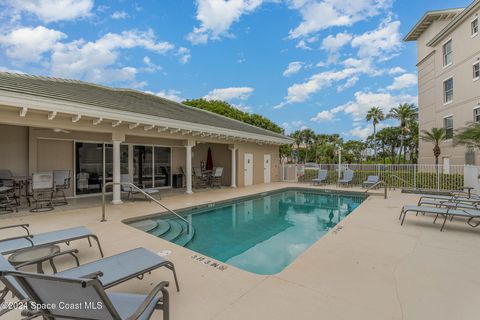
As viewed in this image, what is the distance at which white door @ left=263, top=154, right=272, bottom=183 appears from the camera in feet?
53.8

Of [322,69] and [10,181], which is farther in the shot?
[322,69]

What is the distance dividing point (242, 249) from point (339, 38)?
1791 cm

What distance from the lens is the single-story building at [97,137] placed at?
6566mm

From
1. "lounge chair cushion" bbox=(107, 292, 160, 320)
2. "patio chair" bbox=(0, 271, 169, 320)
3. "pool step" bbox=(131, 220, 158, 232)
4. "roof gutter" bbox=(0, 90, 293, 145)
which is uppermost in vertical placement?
"roof gutter" bbox=(0, 90, 293, 145)

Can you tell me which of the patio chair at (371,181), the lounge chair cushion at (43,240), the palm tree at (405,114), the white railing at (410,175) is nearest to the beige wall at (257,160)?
the white railing at (410,175)

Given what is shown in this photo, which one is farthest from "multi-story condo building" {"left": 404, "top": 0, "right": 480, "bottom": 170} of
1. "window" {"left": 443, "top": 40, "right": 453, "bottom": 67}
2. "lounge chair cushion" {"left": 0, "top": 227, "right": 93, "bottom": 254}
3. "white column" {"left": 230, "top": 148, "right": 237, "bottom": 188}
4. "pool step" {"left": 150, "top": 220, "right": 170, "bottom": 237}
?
"lounge chair cushion" {"left": 0, "top": 227, "right": 93, "bottom": 254}

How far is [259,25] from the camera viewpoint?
63.1 ft

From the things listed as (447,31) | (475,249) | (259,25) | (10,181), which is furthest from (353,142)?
(10,181)

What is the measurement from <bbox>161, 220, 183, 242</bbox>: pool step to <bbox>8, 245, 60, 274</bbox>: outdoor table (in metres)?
2.43

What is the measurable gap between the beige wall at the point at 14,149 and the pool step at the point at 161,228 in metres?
5.63

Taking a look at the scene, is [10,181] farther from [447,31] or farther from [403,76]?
[403,76]

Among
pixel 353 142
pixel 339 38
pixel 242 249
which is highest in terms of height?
pixel 339 38

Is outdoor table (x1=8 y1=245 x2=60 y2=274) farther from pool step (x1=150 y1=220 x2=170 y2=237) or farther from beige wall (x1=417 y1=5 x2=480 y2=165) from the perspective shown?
beige wall (x1=417 y1=5 x2=480 y2=165)

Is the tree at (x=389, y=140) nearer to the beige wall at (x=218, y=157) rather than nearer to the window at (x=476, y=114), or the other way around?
the window at (x=476, y=114)
